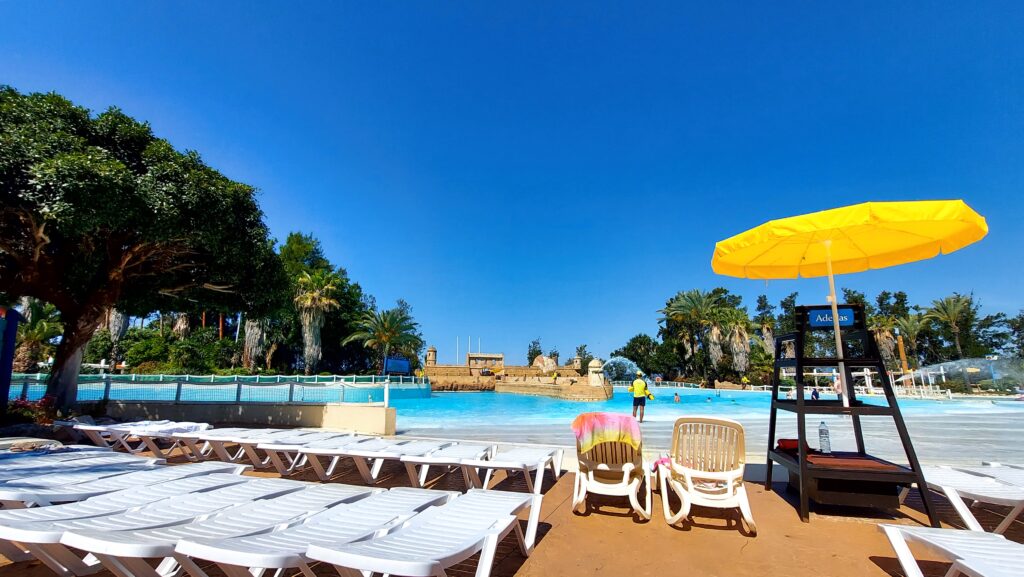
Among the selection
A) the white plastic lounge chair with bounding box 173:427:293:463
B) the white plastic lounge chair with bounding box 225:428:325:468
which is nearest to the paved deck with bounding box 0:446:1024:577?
the white plastic lounge chair with bounding box 225:428:325:468

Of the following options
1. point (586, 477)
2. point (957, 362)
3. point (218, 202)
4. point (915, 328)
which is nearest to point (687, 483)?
point (586, 477)

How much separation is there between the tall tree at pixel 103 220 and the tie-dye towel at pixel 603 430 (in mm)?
7618

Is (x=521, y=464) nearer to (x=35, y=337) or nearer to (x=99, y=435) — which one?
(x=99, y=435)

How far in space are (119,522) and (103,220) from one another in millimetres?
6809

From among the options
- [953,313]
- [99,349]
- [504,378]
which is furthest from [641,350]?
[99,349]

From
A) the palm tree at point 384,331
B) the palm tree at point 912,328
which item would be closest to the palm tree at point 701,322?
the palm tree at point 912,328

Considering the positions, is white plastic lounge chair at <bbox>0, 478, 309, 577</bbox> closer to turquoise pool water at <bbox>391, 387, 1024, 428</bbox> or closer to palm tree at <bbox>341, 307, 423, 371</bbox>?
turquoise pool water at <bbox>391, 387, 1024, 428</bbox>

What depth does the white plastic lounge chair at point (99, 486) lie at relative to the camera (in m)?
2.62

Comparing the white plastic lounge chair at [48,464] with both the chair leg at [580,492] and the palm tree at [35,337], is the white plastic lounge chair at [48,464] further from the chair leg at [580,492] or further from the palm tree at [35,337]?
the palm tree at [35,337]

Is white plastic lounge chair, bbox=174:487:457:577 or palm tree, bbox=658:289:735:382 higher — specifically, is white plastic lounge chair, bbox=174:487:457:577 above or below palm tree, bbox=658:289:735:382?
below

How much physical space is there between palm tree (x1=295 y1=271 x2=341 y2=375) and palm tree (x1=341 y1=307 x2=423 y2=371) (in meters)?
4.51

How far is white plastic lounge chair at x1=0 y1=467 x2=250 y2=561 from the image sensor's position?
2.22 metres

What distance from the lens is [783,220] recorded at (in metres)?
4.05

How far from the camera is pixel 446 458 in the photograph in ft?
14.3
